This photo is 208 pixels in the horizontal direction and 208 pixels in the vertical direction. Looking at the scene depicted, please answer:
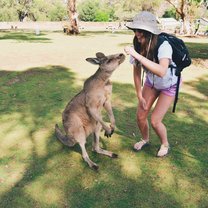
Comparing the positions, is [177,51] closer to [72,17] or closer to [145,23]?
[145,23]

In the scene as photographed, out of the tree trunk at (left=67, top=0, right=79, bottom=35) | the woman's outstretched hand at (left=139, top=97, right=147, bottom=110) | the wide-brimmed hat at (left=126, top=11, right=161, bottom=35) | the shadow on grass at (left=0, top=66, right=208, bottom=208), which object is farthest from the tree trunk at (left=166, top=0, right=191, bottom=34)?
the wide-brimmed hat at (left=126, top=11, right=161, bottom=35)

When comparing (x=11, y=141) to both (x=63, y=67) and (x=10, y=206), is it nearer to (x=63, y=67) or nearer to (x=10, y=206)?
(x=10, y=206)

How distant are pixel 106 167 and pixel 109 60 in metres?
1.33

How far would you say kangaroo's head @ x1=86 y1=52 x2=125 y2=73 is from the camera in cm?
374

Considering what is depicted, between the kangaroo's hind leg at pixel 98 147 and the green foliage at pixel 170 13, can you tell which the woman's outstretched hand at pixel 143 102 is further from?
the green foliage at pixel 170 13

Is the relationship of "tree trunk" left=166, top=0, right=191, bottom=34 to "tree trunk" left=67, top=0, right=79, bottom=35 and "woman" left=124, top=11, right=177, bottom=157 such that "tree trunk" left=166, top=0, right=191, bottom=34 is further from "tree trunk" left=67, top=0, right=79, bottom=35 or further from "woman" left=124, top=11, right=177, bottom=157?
"woman" left=124, top=11, right=177, bottom=157

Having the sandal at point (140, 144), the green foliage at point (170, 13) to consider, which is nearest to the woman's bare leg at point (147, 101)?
the sandal at point (140, 144)

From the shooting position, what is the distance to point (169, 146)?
4.68 m

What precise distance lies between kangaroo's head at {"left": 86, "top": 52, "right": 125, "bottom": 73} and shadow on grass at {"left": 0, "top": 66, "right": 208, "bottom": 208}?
1.25 meters

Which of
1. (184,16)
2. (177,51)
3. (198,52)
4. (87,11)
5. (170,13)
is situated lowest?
(170,13)

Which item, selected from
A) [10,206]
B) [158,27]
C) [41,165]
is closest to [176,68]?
[158,27]

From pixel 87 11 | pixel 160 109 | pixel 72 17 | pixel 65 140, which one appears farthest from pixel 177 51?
pixel 87 11

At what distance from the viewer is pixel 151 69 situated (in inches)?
129

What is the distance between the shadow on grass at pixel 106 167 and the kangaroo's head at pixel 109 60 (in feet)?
4.11
